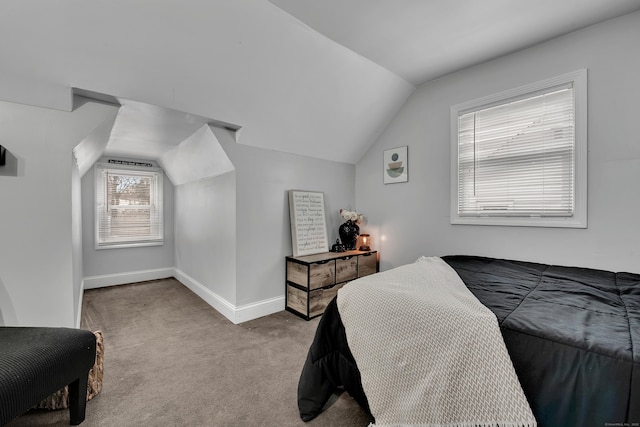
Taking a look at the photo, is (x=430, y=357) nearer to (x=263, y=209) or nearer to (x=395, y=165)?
(x=263, y=209)

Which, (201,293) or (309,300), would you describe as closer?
(309,300)

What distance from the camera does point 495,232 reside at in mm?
2414

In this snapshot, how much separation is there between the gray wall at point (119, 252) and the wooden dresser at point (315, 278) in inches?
98.3

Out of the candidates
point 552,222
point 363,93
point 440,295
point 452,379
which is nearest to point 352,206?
point 363,93

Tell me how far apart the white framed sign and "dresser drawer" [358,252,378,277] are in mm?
443

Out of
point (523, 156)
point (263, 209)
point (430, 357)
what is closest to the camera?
point (430, 357)

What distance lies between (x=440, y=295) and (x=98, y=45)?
2.42 m

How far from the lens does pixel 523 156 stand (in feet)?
7.46

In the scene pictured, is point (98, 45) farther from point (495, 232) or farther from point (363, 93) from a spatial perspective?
point (495, 232)

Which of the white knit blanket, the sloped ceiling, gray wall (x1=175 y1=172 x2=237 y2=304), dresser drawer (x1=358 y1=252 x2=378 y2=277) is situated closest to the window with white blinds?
gray wall (x1=175 y1=172 x2=237 y2=304)

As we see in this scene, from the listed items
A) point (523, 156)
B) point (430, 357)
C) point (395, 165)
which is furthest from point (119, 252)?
point (523, 156)

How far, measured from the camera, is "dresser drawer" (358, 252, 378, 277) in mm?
3133

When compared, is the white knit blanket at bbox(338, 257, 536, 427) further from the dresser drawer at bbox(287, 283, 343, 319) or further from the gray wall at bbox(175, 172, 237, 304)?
the gray wall at bbox(175, 172, 237, 304)

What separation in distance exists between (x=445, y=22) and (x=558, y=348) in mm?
2117
